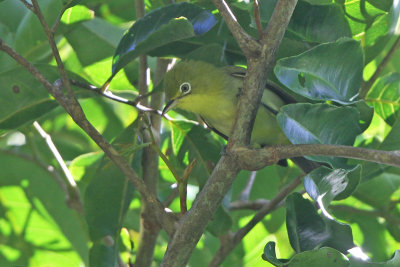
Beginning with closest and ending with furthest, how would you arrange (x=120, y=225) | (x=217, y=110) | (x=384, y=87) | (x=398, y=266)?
(x=398, y=266) < (x=120, y=225) < (x=384, y=87) < (x=217, y=110)

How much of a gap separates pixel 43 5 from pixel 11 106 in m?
0.73

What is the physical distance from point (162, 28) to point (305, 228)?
3.06ft

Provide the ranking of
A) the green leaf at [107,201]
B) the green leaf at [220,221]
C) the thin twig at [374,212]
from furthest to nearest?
the thin twig at [374,212], the green leaf at [220,221], the green leaf at [107,201]

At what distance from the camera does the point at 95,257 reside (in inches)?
107

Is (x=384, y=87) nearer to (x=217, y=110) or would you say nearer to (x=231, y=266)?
(x=217, y=110)

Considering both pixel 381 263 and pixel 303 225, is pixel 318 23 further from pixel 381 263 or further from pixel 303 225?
pixel 381 263

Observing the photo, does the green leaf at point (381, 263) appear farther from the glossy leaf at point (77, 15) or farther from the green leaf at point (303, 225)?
the glossy leaf at point (77, 15)

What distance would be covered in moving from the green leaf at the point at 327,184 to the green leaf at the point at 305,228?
0.08m

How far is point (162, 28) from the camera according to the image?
244 centimetres

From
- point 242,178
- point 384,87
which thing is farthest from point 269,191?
point 384,87

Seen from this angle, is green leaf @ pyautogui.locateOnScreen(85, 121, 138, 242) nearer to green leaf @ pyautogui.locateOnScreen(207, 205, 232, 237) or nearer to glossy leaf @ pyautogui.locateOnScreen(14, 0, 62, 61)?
green leaf @ pyautogui.locateOnScreen(207, 205, 232, 237)

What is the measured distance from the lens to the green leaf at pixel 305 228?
208cm

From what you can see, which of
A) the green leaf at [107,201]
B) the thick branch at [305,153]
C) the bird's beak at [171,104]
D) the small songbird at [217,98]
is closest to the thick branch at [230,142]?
the thick branch at [305,153]

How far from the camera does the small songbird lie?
355cm
